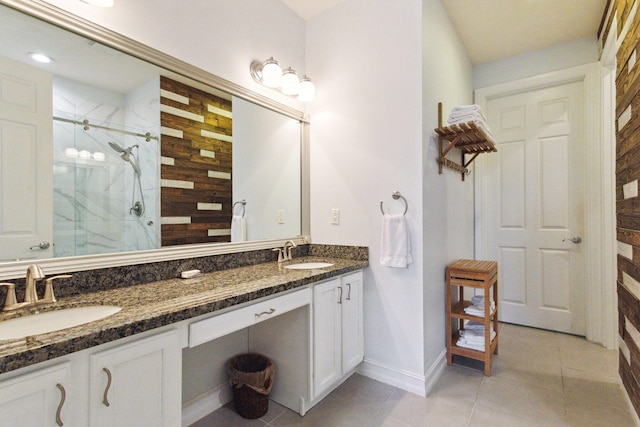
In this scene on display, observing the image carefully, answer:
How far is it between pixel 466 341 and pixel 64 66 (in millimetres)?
2829

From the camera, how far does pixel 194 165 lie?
1787mm

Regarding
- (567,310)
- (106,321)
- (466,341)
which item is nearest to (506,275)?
(567,310)

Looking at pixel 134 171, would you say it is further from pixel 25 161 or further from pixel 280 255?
pixel 280 255

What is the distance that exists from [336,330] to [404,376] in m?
0.60

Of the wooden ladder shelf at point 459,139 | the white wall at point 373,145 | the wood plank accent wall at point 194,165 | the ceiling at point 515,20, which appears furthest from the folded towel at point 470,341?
the ceiling at point 515,20

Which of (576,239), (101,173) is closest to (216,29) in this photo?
(101,173)

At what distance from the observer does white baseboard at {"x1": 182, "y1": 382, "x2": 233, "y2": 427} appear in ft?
5.57

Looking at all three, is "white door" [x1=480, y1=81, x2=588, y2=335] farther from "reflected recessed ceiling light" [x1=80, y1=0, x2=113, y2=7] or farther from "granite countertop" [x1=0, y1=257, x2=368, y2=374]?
"reflected recessed ceiling light" [x1=80, y1=0, x2=113, y2=7]

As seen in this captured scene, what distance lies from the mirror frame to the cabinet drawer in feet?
1.78

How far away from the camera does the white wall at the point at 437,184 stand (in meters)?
2.06

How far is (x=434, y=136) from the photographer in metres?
2.19

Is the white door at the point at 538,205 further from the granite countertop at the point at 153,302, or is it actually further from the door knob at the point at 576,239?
the granite countertop at the point at 153,302

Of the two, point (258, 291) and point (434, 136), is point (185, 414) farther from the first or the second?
point (434, 136)

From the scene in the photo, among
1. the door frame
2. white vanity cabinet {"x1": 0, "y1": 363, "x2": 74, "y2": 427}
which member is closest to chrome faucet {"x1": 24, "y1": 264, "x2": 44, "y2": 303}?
white vanity cabinet {"x1": 0, "y1": 363, "x2": 74, "y2": 427}
